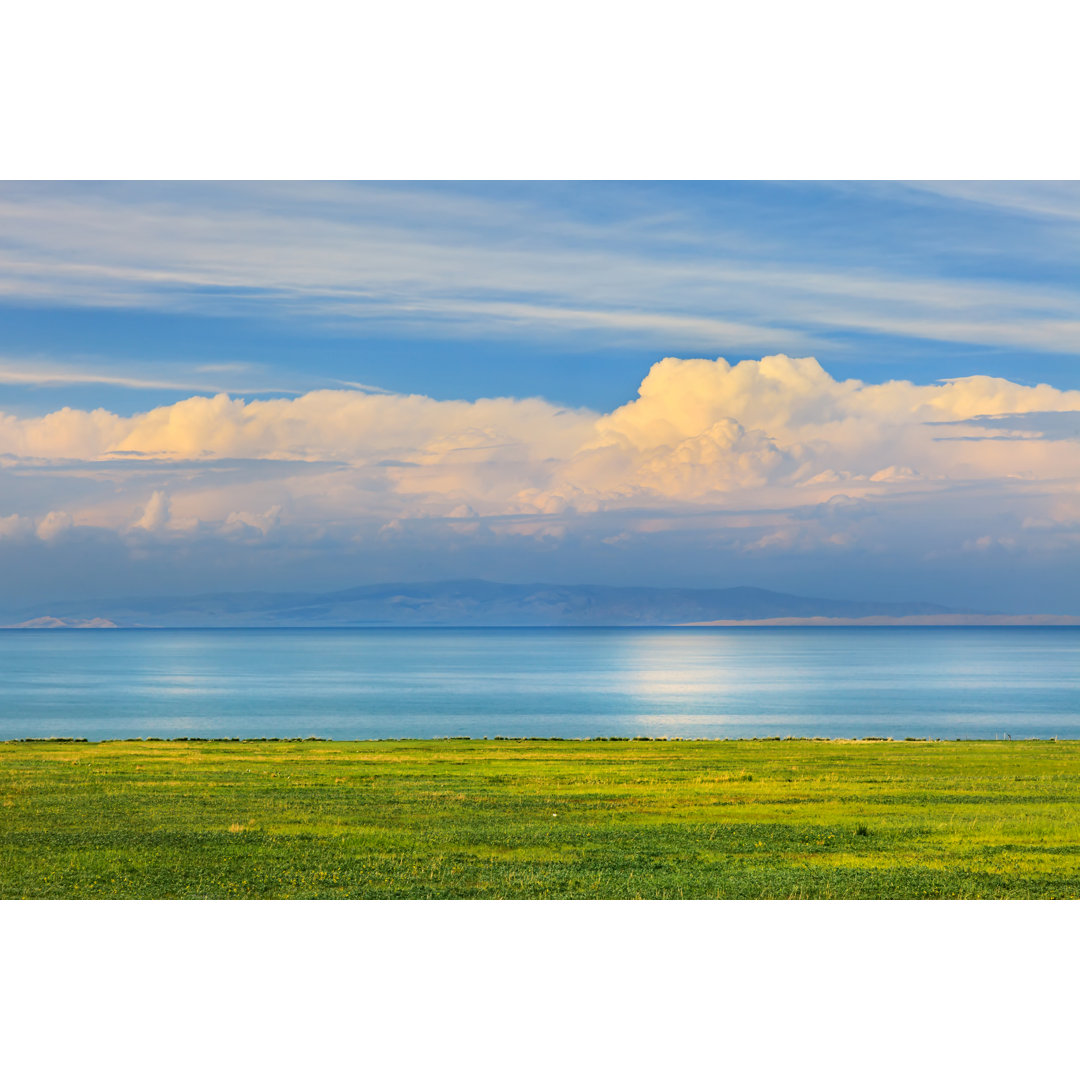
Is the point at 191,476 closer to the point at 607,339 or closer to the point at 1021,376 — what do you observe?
the point at 607,339

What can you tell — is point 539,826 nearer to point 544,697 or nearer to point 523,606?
point 523,606

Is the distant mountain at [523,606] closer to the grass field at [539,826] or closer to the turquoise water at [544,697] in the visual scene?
the turquoise water at [544,697]

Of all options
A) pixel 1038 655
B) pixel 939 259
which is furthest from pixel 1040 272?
pixel 1038 655

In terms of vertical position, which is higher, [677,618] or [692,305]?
[677,618]

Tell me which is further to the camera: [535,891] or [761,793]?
[761,793]

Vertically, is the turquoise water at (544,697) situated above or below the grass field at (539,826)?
above

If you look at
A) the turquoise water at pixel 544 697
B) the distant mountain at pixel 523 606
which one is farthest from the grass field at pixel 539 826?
the turquoise water at pixel 544 697

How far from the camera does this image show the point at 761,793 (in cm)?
1141

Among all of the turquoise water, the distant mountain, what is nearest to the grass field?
the distant mountain

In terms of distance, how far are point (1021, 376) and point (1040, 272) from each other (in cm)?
143

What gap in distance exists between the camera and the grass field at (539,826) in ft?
24.6

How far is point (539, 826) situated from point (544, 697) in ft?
125

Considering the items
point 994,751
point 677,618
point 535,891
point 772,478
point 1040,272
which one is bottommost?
point 535,891

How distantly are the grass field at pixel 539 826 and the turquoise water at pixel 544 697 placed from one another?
15.7 meters
